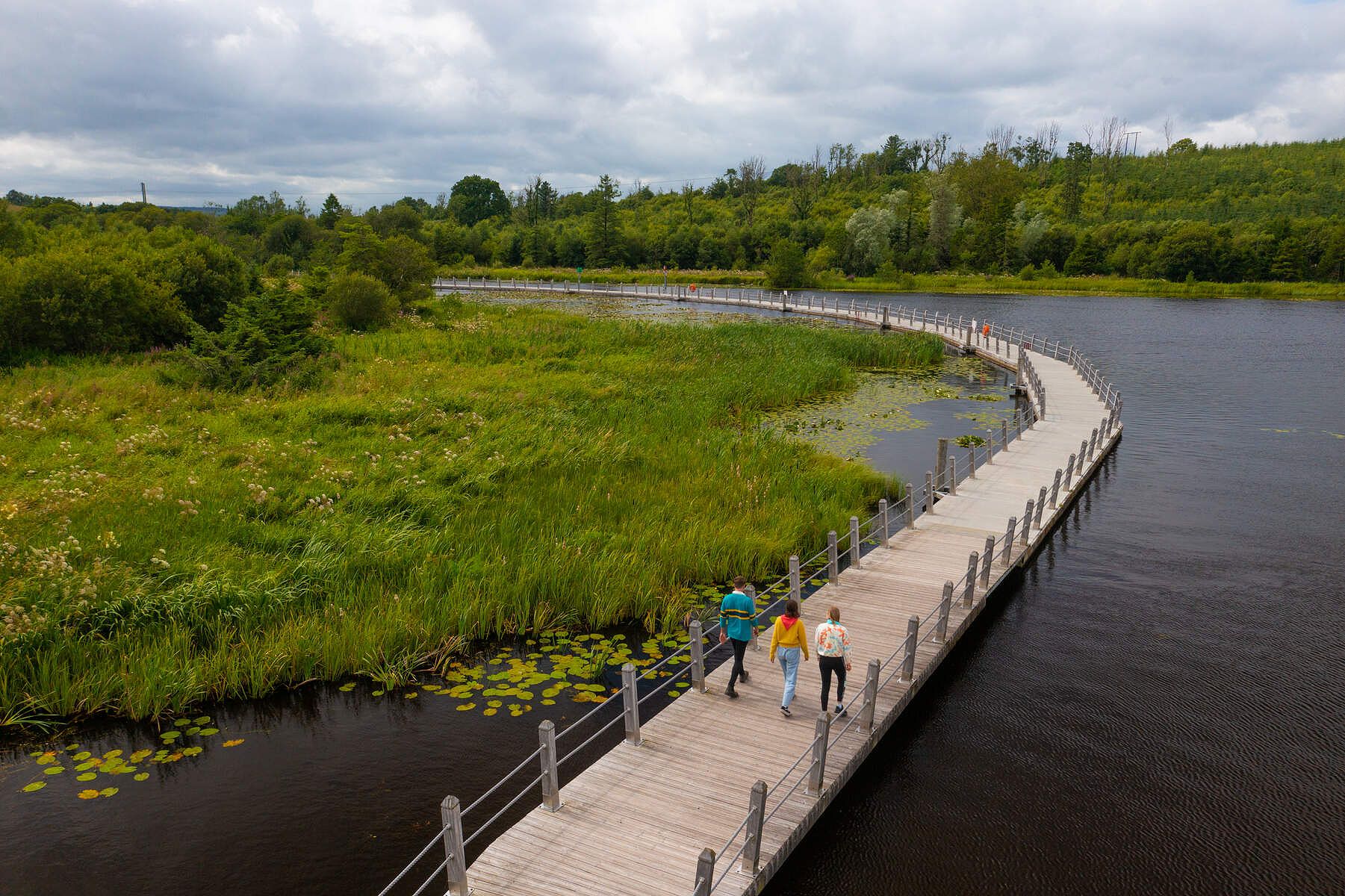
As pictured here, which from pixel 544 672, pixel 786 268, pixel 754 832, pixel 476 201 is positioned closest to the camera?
pixel 754 832

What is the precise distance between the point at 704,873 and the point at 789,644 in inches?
149

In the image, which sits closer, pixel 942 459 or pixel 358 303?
pixel 942 459

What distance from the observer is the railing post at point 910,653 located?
12125mm

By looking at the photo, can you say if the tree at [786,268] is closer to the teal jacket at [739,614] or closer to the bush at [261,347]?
the bush at [261,347]

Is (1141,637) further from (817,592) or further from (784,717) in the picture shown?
(784,717)

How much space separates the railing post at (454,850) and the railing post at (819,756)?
407 centimetres

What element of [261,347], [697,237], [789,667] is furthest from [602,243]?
[789,667]

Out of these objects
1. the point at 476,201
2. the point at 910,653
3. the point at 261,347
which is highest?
the point at 476,201

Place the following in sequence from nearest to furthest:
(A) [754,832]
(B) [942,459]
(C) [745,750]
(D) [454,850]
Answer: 1. (D) [454,850]
2. (A) [754,832]
3. (C) [745,750]
4. (B) [942,459]

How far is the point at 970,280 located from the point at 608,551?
331 ft

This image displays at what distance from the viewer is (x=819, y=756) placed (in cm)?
969

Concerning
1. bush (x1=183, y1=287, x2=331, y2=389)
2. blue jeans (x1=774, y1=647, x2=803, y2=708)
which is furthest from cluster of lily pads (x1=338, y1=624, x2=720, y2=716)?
bush (x1=183, y1=287, x2=331, y2=389)

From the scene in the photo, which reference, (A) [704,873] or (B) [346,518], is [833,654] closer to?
(A) [704,873]

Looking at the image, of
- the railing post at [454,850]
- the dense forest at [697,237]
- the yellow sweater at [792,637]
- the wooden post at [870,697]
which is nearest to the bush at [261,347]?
the dense forest at [697,237]
